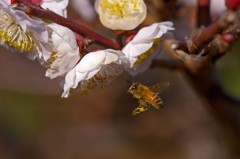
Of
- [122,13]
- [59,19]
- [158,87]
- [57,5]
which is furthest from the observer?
[158,87]

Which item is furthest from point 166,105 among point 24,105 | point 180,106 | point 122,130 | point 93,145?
point 24,105

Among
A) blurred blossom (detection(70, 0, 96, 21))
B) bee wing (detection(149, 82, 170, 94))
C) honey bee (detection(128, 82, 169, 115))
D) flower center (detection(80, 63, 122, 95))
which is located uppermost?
flower center (detection(80, 63, 122, 95))

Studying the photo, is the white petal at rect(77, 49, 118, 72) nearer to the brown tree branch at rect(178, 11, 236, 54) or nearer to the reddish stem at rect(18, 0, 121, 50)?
the reddish stem at rect(18, 0, 121, 50)

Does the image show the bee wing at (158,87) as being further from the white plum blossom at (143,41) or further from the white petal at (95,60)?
the white petal at (95,60)

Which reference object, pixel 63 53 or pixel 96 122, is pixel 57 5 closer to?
pixel 63 53

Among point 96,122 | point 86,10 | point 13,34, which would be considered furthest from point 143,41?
point 96,122

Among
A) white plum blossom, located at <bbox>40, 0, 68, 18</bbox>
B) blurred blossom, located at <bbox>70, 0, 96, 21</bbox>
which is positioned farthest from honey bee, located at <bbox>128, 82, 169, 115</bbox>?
blurred blossom, located at <bbox>70, 0, 96, 21</bbox>

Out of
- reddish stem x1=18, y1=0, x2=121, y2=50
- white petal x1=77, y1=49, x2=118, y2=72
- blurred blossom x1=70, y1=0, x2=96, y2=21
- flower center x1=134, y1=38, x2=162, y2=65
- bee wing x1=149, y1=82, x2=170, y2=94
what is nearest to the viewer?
reddish stem x1=18, y1=0, x2=121, y2=50
